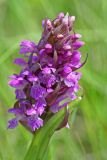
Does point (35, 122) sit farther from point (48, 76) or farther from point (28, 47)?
point (28, 47)

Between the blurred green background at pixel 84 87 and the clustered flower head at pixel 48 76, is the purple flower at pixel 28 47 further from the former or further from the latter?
the blurred green background at pixel 84 87

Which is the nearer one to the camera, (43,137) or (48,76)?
(48,76)

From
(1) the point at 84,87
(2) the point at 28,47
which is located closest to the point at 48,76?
(2) the point at 28,47

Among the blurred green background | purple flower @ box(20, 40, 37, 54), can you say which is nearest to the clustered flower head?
purple flower @ box(20, 40, 37, 54)

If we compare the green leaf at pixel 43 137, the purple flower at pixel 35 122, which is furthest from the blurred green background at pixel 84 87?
the purple flower at pixel 35 122

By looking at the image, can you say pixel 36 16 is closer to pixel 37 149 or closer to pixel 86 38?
pixel 86 38

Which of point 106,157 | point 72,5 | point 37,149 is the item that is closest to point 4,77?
point 106,157
